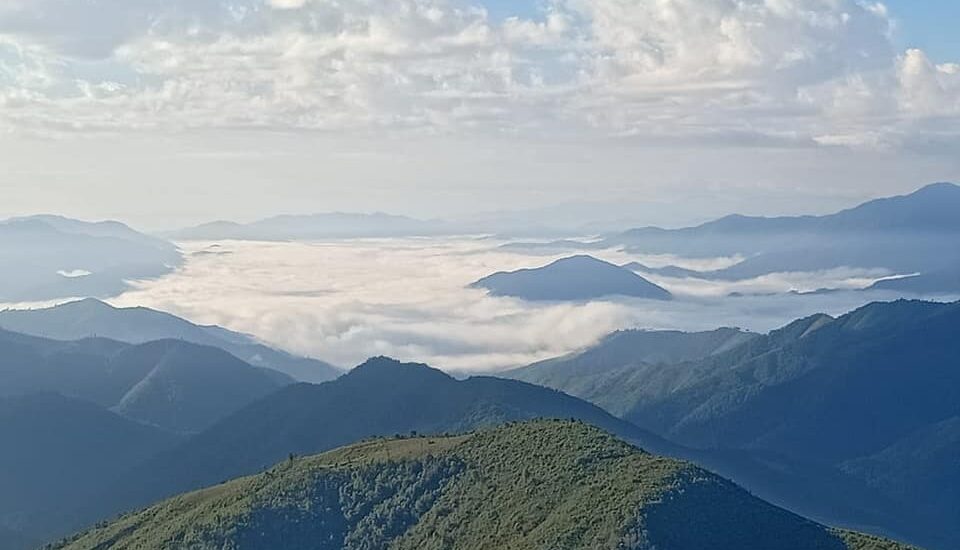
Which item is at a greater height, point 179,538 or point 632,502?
point 632,502

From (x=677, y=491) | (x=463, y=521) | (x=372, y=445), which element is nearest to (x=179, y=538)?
(x=372, y=445)

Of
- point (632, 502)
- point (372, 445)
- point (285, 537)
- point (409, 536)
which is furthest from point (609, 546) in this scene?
point (372, 445)

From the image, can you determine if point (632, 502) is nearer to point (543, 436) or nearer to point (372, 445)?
point (543, 436)

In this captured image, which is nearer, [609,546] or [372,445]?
[609,546]

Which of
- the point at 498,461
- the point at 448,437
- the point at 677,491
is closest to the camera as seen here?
the point at 677,491

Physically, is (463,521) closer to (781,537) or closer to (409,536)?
(409,536)

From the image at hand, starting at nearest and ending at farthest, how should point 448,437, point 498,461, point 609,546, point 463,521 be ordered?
point 609,546, point 463,521, point 498,461, point 448,437
